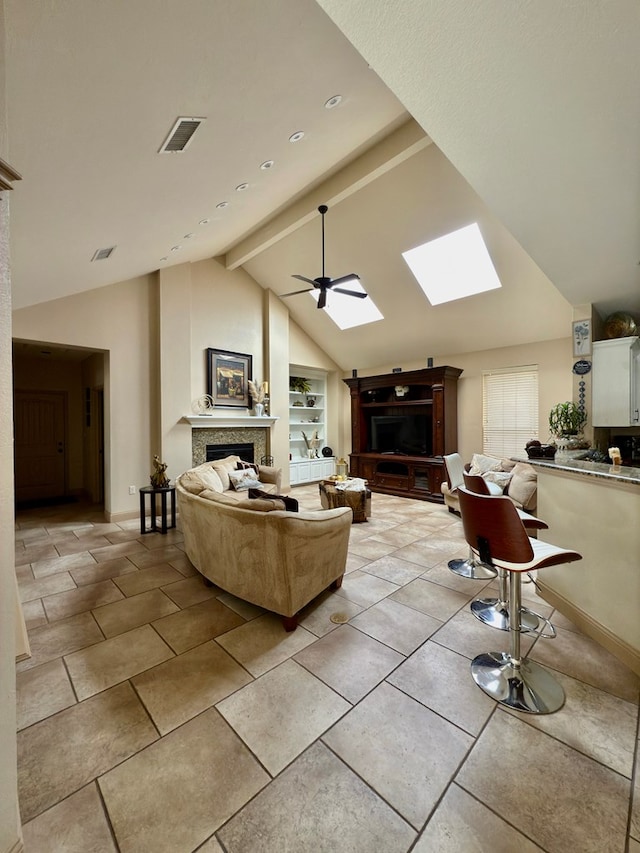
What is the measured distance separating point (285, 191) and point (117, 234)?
6.75 feet

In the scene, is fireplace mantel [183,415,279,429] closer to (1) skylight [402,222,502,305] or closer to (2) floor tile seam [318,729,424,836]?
(1) skylight [402,222,502,305]

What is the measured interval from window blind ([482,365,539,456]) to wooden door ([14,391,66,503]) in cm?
801

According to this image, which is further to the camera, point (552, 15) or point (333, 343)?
point (333, 343)

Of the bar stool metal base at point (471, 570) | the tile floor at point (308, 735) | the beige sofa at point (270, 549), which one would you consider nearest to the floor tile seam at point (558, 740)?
the tile floor at point (308, 735)

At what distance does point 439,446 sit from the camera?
21.0 ft

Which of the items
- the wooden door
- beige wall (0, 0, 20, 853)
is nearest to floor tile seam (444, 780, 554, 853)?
beige wall (0, 0, 20, 853)

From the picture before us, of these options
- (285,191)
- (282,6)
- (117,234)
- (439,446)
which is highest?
(285,191)

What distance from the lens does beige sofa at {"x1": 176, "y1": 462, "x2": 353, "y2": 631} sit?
7.80 ft

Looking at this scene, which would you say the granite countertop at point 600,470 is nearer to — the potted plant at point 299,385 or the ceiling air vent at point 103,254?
the ceiling air vent at point 103,254

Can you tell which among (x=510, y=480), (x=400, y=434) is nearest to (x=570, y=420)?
(x=510, y=480)

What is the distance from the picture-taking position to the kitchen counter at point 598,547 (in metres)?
2.09

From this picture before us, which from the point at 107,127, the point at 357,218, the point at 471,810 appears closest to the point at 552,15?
the point at 107,127

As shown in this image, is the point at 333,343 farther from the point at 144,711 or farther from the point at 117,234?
the point at 144,711

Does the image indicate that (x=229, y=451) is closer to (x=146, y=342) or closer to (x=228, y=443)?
(x=228, y=443)
